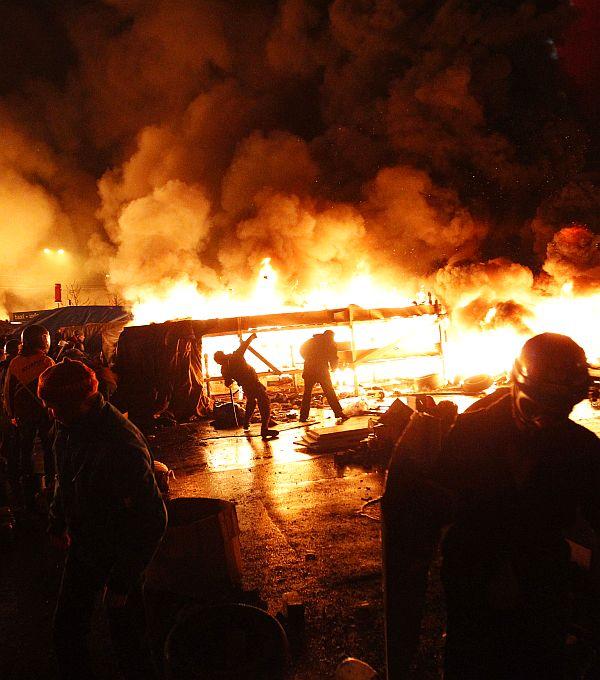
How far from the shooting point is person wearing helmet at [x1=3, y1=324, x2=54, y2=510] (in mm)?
6031

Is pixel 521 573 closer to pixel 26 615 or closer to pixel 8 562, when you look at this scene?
pixel 26 615

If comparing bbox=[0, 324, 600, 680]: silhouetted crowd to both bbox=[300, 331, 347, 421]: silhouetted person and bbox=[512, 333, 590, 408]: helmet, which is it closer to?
bbox=[512, 333, 590, 408]: helmet

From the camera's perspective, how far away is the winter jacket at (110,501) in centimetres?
257

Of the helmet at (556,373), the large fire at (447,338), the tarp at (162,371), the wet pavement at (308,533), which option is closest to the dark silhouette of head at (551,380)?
the helmet at (556,373)

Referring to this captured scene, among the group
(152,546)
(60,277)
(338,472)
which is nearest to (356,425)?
(338,472)

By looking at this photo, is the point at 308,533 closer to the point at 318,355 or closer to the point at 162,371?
the point at 318,355

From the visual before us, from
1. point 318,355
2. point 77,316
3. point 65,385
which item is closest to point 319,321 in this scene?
point 318,355

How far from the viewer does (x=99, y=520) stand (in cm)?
258

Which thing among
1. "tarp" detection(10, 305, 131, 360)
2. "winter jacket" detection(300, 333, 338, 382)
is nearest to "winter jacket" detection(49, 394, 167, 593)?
"winter jacket" detection(300, 333, 338, 382)

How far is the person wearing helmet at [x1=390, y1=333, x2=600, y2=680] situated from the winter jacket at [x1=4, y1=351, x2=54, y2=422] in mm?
5586

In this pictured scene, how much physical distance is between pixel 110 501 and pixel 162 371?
40.2 ft

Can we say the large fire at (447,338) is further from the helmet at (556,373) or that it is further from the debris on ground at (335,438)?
the helmet at (556,373)

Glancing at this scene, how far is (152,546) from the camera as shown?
2.66 meters

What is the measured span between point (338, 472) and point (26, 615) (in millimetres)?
4759
